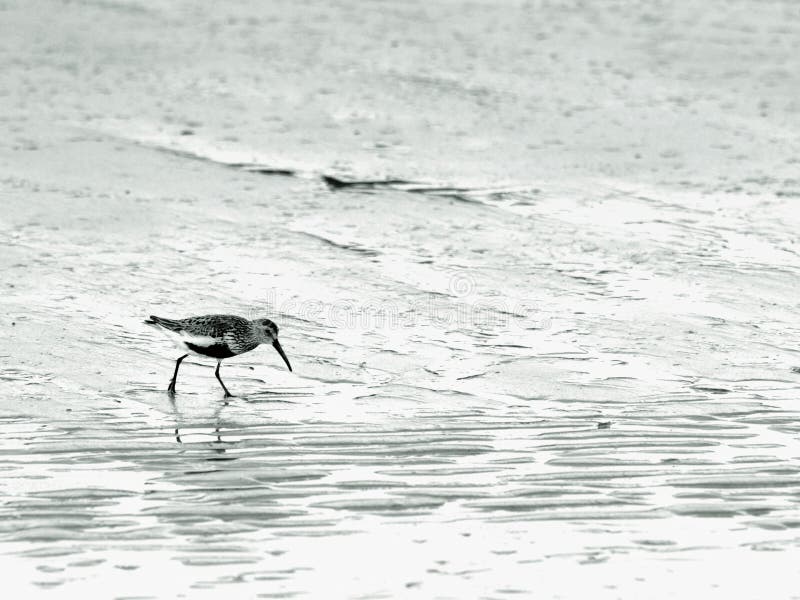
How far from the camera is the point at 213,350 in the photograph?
966 cm

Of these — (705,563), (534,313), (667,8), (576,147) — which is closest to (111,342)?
(534,313)

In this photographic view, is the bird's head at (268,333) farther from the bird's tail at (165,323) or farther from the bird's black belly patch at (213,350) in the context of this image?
the bird's tail at (165,323)

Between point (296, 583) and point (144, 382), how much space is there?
140 inches

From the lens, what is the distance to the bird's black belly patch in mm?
9648

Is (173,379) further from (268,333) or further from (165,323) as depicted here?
(268,333)

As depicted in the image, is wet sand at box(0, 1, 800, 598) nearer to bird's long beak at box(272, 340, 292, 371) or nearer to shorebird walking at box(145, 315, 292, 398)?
bird's long beak at box(272, 340, 292, 371)

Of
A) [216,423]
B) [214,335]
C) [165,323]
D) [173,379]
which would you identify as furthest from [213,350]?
[216,423]

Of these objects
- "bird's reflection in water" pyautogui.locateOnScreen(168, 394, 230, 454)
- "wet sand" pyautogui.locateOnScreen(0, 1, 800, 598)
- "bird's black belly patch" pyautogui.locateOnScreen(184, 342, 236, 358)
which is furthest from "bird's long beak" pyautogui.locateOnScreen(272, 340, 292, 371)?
"bird's reflection in water" pyautogui.locateOnScreen(168, 394, 230, 454)

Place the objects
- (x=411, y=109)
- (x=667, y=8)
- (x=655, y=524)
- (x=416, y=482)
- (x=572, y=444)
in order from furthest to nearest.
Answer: (x=667, y=8) → (x=411, y=109) → (x=572, y=444) → (x=416, y=482) → (x=655, y=524)

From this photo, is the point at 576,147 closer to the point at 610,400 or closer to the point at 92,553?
the point at 610,400

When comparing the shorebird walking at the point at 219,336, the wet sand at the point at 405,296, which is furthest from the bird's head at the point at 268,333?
the wet sand at the point at 405,296

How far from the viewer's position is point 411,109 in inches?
693

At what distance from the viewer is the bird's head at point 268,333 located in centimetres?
981

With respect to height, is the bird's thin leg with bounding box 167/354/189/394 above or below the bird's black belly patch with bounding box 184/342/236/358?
below
